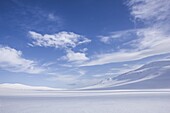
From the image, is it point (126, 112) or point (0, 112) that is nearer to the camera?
point (0, 112)

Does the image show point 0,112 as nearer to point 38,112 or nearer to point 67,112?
point 38,112

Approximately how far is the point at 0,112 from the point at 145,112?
1703 cm

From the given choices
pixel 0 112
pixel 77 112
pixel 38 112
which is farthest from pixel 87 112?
pixel 0 112

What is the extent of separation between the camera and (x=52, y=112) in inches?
1110

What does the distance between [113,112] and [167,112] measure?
20.0ft

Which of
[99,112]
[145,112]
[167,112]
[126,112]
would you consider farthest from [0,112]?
[167,112]

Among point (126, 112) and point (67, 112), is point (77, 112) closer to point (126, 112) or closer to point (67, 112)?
point (67, 112)

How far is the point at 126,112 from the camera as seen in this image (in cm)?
2745

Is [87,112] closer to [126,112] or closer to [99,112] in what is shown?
[99,112]

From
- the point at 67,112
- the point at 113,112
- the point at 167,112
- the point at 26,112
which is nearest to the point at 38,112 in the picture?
the point at 26,112

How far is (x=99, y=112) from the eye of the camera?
27.4m

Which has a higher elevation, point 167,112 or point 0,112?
point 0,112

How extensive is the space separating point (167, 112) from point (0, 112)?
1904 centimetres

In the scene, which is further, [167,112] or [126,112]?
[126,112]
